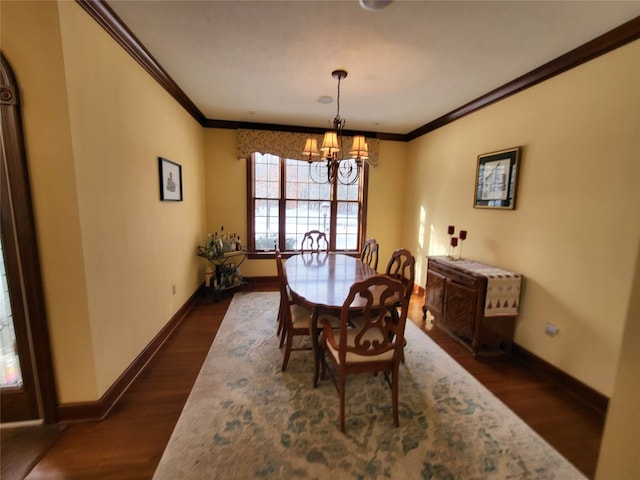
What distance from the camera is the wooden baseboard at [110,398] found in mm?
1759

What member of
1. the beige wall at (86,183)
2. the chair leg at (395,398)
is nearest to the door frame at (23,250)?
the beige wall at (86,183)

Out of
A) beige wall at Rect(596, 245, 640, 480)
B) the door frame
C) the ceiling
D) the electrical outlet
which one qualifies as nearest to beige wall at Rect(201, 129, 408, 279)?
the ceiling

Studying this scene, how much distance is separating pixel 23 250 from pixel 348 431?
2.22 metres

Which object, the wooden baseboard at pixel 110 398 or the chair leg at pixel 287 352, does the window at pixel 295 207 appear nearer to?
the wooden baseboard at pixel 110 398

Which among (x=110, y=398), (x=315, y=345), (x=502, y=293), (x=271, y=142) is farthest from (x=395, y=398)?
(x=271, y=142)

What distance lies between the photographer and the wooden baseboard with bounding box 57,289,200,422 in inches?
69.2

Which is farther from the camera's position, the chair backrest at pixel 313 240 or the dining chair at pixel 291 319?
the chair backrest at pixel 313 240

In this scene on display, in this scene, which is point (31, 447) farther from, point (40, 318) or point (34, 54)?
point (34, 54)

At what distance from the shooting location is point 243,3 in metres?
1.71

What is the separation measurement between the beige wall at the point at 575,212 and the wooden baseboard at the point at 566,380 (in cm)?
5

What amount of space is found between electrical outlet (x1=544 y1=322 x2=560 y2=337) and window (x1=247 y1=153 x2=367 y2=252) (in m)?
3.00

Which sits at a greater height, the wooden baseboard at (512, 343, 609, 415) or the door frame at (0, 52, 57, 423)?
the door frame at (0, 52, 57, 423)

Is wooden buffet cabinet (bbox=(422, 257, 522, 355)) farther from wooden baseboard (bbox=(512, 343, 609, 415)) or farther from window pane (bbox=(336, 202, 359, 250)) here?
window pane (bbox=(336, 202, 359, 250))

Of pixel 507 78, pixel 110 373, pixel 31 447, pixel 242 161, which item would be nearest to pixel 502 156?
pixel 507 78
